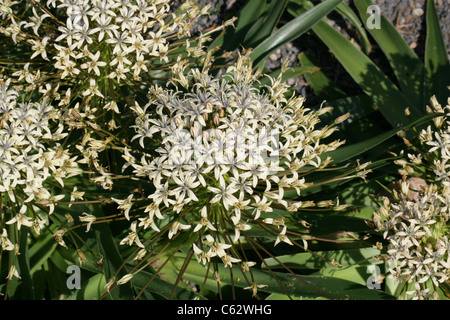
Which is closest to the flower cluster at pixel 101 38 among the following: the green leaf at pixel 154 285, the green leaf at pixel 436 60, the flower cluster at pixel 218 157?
the flower cluster at pixel 218 157

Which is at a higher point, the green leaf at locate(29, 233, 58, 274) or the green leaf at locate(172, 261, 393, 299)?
the green leaf at locate(29, 233, 58, 274)

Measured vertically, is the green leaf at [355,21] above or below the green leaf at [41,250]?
above

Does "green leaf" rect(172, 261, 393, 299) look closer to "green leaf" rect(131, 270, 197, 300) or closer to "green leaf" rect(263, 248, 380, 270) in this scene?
"green leaf" rect(263, 248, 380, 270)

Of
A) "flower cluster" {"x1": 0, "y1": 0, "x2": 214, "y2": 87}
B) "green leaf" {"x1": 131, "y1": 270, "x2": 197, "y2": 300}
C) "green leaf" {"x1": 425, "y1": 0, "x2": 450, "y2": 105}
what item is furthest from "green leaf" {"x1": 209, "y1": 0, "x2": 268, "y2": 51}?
"green leaf" {"x1": 131, "y1": 270, "x2": 197, "y2": 300}

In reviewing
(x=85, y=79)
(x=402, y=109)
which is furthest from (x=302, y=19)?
(x=85, y=79)

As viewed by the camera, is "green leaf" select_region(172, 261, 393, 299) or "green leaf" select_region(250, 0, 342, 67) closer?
"green leaf" select_region(172, 261, 393, 299)

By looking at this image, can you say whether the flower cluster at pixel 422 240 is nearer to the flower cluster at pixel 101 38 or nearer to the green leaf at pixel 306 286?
the green leaf at pixel 306 286

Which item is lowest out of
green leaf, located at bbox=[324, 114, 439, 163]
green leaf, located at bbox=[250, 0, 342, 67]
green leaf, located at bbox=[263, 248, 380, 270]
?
green leaf, located at bbox=[263, 248, 380, 270]
